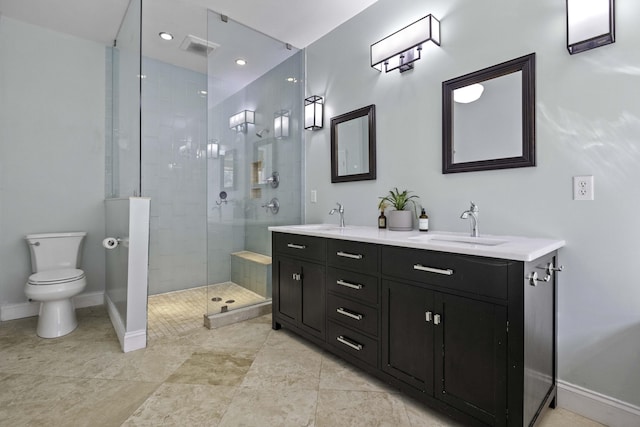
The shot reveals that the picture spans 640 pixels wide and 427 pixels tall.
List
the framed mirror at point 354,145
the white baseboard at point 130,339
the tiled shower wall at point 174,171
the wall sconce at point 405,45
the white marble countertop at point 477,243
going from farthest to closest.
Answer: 1. the tiled shower wall at point 174,171
2. the framed mirror at point 354,145
3. the white baseboard at point 130,339
4. the wall sconce at point 405,45
5. the white marble countertop at point 477,243

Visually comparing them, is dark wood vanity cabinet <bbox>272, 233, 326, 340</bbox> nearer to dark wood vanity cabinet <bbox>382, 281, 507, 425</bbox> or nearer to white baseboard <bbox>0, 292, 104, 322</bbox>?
dark wood vanity cabinet <bbox>382, 281, 507, 425</bbox>

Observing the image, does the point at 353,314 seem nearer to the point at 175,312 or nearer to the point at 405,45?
the point at 405,45

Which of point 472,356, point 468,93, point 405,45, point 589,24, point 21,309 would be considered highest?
point 405,45

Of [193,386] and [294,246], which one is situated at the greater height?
[294,246]

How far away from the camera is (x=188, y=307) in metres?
3.06

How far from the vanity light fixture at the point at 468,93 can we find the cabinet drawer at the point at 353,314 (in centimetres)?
136

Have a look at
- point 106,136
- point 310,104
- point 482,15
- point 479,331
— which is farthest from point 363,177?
point 106,136

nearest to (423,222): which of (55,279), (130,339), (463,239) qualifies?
(463,239)

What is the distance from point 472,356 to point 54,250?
3303 millimetres

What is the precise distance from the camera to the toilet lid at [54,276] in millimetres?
2270

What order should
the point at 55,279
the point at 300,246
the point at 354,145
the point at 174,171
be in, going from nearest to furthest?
the point at 300,246 → the point at 55,279 → the point at 354,145 → the point at 174,171

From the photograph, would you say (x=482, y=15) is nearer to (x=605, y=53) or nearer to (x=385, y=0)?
(x=605, y=53)

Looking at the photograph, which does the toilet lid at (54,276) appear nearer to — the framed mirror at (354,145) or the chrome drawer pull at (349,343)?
the chrome drawer pull at (349,343)

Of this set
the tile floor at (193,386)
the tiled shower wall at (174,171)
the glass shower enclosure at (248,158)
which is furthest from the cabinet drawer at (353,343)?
the tiled shower wall at (174,171)
